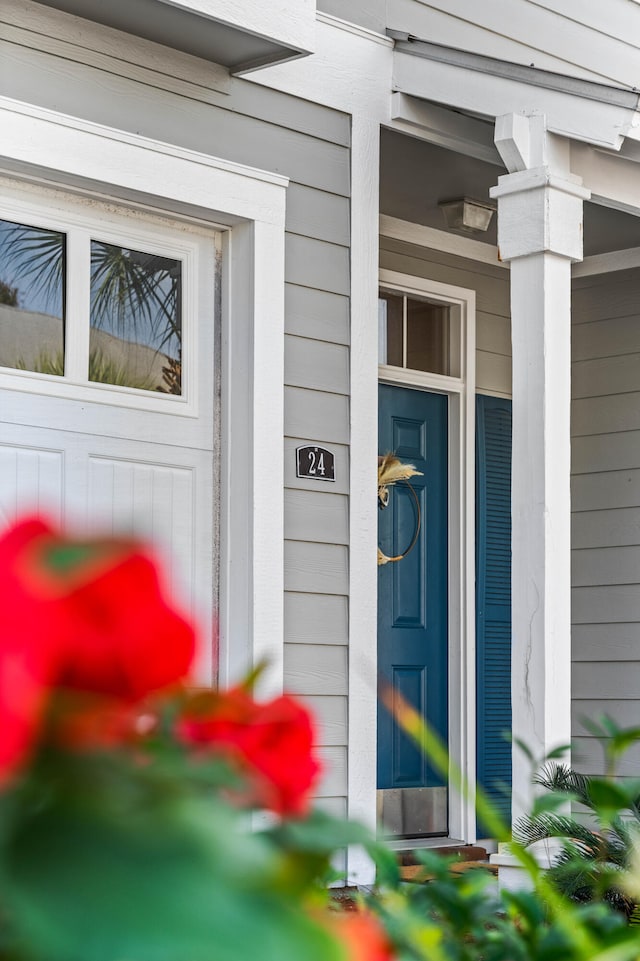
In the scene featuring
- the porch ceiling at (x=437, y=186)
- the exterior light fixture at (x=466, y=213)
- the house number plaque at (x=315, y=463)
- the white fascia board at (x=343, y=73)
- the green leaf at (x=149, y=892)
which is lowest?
the green leaf at (x=149, y=892)

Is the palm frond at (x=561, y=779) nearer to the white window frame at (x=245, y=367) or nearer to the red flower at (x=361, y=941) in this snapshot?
the white window frame at (x=245, y=367)

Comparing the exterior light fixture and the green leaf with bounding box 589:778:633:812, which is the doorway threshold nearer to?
the exterior light fixture

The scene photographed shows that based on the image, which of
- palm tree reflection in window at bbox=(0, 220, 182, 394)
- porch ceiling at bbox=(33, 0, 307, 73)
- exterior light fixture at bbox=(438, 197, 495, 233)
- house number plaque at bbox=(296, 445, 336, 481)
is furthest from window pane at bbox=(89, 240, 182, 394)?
exterior light fixture at bbox=(438, 197, 495, 233)

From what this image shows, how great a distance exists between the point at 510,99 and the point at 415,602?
7.04ft

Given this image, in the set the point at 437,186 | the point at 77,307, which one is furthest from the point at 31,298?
the point at 437,186

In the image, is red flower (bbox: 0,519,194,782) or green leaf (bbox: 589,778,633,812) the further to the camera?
green leaf (bbox: 589,778,633,812)

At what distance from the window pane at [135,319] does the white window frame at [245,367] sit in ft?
0.51

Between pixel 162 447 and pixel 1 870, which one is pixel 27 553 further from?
pixel 162 447

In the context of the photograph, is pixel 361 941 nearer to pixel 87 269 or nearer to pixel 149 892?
pixel 149 892

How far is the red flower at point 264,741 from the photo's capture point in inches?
15.5

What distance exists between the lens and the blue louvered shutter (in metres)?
5.42

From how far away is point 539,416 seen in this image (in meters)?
3.85

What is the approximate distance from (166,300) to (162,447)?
44cm

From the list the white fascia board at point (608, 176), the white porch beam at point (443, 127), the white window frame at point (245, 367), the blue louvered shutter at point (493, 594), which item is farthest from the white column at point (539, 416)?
the blue louvered shutter at point (493, 594)
